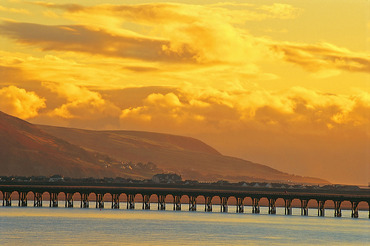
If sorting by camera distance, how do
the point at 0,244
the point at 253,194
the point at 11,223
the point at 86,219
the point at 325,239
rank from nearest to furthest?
the point at 0,244 → the point at 325,239 → the point at 11,223 → the point at 86,219 → the point at 253,194

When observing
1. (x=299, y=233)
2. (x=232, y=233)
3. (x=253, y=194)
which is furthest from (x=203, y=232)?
(x=253, y=194)

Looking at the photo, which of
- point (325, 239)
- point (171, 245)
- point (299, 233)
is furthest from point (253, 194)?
point (171, 245)

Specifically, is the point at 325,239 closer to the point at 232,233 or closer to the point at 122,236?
the point at 232,233

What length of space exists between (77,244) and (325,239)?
3916 centimetres

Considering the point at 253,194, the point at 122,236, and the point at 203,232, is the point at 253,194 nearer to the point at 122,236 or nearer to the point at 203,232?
the point at 203,232

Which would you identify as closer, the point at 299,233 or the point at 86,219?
the point at 299,233

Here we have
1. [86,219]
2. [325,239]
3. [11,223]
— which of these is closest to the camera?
[325,239]

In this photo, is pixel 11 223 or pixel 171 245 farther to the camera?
pixel 11 223

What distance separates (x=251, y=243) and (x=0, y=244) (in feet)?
108

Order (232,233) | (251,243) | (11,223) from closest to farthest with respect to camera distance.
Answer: (251,243) → (232,233) → (11,223)

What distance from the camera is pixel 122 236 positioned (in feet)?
416

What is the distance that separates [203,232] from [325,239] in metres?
Result: 19.7

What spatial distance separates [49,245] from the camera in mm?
109125

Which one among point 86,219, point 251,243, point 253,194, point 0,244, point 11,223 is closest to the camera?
point 0,244
